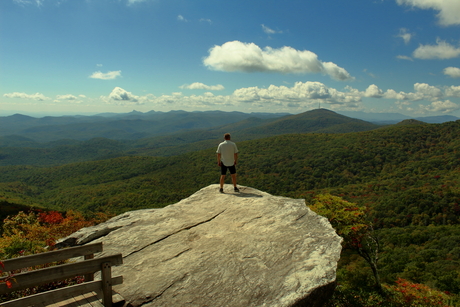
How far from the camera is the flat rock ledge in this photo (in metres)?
5.04

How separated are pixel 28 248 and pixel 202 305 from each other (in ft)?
21.9

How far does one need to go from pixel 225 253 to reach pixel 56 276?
3.76 metres

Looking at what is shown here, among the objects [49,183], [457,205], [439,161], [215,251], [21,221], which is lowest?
[49,183]

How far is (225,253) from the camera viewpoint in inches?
254

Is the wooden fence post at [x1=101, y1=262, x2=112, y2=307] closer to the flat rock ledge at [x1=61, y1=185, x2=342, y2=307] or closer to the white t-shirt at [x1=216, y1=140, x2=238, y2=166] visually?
the flat rock ledge at [x1=61, y1=185, x2=342, y2=307]

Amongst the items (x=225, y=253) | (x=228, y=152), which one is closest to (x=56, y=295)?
(x=225, y=253)

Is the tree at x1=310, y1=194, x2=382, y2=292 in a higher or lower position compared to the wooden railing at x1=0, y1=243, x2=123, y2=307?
lower

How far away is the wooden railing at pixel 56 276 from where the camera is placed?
3908 millimetres

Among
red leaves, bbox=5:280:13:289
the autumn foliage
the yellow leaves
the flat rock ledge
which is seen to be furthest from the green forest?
the autumn foliage

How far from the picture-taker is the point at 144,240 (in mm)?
7582

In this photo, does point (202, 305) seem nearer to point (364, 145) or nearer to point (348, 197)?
point (348, 197)

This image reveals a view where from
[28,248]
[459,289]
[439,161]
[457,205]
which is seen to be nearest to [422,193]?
[457,205]

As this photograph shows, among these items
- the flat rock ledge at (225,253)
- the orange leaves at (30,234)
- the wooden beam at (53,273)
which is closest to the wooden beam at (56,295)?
the wooden beam at (53,273)

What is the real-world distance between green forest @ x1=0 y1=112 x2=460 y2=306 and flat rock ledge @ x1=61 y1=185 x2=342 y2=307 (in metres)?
4.34
